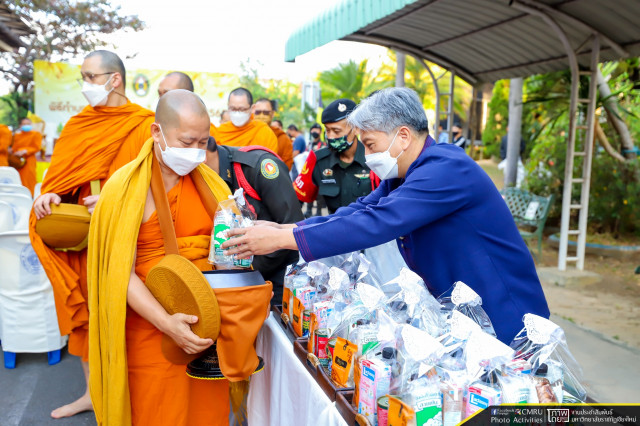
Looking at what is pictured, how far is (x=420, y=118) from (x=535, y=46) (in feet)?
16.9

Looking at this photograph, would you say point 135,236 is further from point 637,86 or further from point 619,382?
point 637,86

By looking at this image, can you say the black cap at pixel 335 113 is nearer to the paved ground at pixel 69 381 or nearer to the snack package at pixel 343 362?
the snack package at pixel 343 362

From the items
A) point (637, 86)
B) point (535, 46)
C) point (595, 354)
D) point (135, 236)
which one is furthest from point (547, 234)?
point (135, 236)

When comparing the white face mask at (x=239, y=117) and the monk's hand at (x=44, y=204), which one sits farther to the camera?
the white face mask at (x=239, y=117)

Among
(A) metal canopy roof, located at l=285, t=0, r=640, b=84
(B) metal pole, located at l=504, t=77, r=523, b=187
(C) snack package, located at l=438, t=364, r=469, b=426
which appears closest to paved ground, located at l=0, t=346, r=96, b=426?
(C) snack package, located at l=438, t=364, r=469, b=426

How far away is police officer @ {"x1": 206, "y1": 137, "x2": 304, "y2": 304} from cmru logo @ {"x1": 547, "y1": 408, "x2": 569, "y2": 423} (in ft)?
5.30

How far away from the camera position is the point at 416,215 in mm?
1835

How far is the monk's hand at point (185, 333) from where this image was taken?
1.80m

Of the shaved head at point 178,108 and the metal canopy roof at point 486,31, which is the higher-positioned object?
the metal canopy roof at point 486,31

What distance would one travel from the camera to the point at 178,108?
1999 millimetres

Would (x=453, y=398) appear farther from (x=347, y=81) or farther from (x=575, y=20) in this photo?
(x=347, y=81)

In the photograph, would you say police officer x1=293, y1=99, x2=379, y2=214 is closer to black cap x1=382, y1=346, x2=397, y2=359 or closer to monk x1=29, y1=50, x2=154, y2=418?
monk x1=29, y1=50, x2=154, y2=418

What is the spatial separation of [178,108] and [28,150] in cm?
820

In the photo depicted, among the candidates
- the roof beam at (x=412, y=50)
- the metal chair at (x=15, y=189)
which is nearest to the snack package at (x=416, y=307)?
the metal chair at (x=15, y=189)
